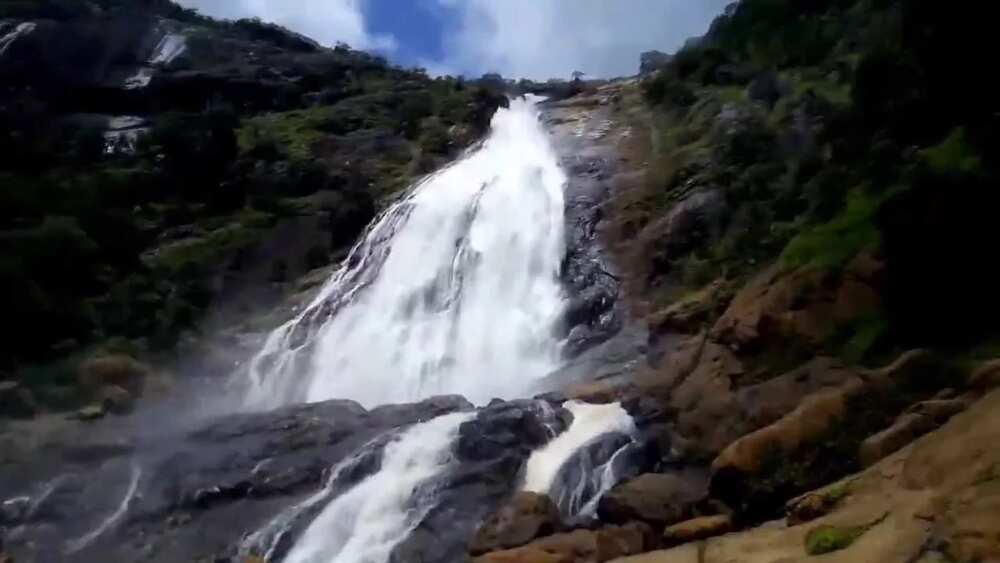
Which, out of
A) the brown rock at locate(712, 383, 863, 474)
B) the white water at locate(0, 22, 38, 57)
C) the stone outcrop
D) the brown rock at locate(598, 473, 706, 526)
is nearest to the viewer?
the stone outcrop

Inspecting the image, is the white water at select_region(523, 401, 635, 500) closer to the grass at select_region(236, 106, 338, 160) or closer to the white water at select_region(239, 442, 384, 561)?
the white water at select_region(239, 442, 384, 561)

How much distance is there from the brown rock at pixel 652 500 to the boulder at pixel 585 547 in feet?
1.15

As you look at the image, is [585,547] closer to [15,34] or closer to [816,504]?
[816,504]

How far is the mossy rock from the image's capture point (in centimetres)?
1145

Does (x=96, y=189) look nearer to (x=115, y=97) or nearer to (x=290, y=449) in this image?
(x=115, y=97)

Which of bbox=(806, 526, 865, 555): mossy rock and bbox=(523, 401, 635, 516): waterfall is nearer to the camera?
bbox=(806, 526, 865, 555): mossy rock

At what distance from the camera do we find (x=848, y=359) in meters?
17.1

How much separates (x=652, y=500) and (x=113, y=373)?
2157 cm

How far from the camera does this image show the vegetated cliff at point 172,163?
3588 centimetres

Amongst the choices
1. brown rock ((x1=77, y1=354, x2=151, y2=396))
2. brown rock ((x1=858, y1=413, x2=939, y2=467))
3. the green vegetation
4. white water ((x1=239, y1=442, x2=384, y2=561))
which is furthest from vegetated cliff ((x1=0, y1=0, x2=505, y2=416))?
brown rock ((x1=858, y1=413, x2=939, y2=467))

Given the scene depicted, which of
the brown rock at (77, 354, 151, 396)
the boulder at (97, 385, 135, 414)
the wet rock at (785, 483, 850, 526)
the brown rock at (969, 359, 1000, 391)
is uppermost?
the brown rock at (77, 354, 151, 396)

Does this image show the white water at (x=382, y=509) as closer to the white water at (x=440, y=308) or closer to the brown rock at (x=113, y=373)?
the white water at (x=440, y=308)

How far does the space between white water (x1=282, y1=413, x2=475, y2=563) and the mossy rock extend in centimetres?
792

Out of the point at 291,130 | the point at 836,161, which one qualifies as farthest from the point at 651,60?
the point at 836,161
